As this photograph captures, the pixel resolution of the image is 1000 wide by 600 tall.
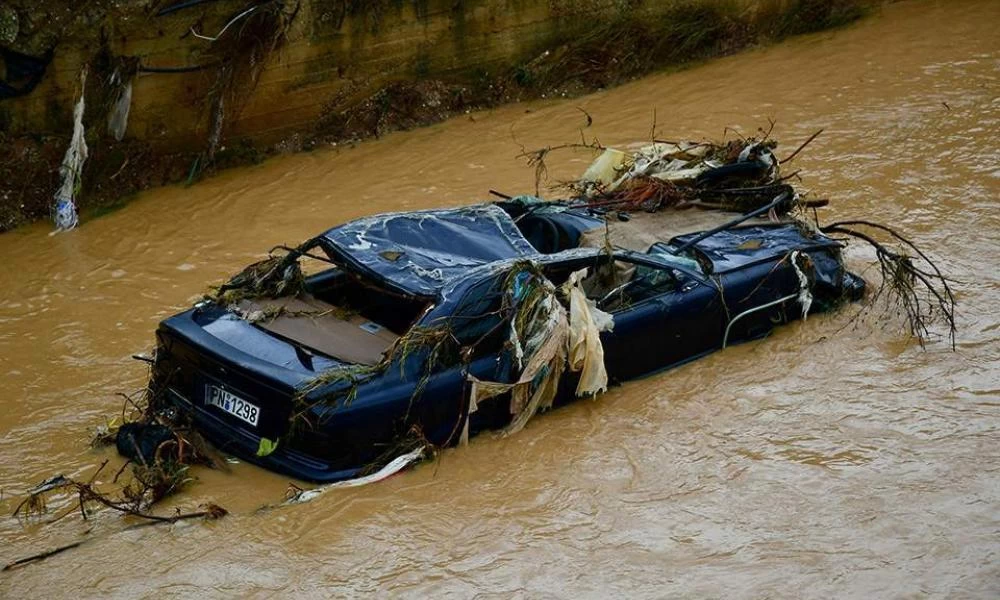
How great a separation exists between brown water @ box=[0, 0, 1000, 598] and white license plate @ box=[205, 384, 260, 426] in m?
0.41

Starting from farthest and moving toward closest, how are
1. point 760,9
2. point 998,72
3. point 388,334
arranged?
point 760,9
point 998,72
point 388,334

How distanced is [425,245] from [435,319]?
0.93 m

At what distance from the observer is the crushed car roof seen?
7.76 m

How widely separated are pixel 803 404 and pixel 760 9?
28.9 feet

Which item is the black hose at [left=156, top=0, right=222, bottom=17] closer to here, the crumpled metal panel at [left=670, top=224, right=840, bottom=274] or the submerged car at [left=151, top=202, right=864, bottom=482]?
the submerged car at [left=151, top=202, right=864, bottom=482]

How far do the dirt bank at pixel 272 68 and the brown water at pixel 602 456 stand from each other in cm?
69

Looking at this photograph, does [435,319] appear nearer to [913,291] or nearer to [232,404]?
[232,404]

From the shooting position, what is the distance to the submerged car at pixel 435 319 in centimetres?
727

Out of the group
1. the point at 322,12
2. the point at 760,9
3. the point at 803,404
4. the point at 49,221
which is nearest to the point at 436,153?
the point at 322,12

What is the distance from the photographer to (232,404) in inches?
291

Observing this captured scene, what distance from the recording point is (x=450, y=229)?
27.5 feet

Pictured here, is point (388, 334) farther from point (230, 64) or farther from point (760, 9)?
point (760, 9)

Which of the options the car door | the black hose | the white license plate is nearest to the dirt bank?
the black hose

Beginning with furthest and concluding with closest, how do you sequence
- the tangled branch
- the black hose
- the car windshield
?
1. the black hose
2. the tangled branch
3. the car windshield
